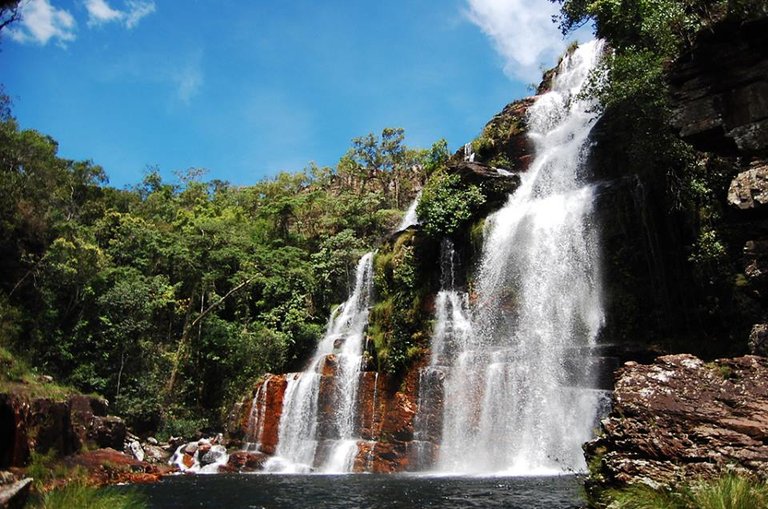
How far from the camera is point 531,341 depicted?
18484 millimetres

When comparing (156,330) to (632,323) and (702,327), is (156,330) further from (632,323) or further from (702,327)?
(702,327)

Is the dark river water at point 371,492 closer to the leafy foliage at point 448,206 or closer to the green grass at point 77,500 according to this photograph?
the green grass at point 77,500

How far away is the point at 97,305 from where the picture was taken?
26.6 metres

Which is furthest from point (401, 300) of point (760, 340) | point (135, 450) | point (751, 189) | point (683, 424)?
point (683, 424)

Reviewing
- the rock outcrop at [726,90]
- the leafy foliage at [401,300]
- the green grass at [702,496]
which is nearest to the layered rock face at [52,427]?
the leafy foliage at [401,300]

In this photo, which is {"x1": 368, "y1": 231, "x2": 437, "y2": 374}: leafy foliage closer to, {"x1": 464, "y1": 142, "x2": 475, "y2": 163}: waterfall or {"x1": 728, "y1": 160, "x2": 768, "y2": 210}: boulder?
{"x1": 464, "y1": 142, "x2": 475, "y2": 163}: waterfall

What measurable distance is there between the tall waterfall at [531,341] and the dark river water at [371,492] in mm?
2304

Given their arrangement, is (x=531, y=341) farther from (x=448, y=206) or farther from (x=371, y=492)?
(x=371, y=492)

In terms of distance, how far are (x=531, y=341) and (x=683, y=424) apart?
461 inches

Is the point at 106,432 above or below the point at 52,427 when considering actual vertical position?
below

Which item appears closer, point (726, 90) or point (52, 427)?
point (726, 90)

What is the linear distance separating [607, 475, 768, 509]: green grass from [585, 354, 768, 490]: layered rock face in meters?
0.42

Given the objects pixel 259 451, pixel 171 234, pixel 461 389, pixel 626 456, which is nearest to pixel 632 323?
pixel 461 389

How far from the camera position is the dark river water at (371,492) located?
1052cm
